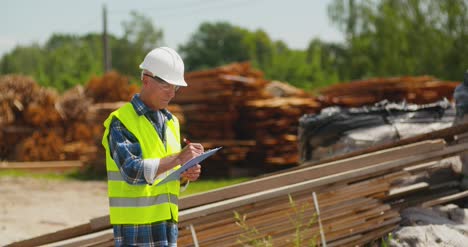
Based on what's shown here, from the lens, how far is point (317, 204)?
5.46 meters

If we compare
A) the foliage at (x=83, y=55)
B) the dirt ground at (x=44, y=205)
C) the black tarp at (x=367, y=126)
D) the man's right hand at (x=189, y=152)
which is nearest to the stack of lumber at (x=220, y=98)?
the dirt ground at (x=44, y=205)

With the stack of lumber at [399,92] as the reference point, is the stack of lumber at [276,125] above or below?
below

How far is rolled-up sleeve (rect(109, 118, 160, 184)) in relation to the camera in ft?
10.8

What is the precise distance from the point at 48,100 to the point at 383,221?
529 inches

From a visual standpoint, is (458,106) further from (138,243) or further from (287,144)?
(287,144)

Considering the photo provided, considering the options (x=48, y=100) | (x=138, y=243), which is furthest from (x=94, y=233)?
(x=48, y=100)

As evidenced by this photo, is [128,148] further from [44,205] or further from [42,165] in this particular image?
[42,165]

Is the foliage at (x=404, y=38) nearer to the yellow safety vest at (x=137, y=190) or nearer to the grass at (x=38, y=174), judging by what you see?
the grass at (x=38, y=174)

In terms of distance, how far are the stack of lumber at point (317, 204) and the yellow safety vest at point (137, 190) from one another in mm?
1393

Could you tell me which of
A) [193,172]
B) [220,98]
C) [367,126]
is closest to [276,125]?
[220,98]

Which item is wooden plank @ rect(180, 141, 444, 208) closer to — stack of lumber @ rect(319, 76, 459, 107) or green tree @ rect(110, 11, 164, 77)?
stack of lumber @ rect(319, 76, 459, 107)

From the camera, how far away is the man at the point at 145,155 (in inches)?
132

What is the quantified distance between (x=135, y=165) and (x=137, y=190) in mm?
199

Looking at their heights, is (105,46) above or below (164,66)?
below
